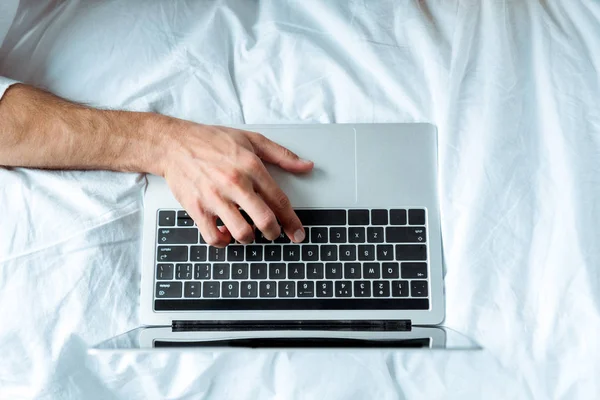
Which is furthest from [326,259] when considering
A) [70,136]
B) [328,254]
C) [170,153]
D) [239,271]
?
[70,136]

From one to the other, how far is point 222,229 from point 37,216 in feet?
0.77

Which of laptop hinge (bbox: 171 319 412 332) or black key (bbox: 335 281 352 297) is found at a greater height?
black key (bbox: 335 281 352 297)

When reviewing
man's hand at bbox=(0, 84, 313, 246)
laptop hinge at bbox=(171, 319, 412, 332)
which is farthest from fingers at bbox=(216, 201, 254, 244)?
laptop hinge at bbox=(171, 319, 412, 332)

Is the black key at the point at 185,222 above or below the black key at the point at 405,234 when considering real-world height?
above

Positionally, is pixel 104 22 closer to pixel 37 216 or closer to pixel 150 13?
pixel 150 13

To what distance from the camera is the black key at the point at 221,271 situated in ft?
2.31

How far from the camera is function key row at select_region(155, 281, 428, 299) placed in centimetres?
69

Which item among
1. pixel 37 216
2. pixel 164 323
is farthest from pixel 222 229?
pixel 37 216

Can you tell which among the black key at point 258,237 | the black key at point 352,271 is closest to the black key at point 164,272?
the black key at point 258,237

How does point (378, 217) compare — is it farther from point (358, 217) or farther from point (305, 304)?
point (305, 304)

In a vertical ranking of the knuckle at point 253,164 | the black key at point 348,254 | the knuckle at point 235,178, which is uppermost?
the knuckle at point 253,164

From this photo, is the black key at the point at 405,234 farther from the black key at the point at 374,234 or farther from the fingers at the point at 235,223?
the fingers at the point at 235,223

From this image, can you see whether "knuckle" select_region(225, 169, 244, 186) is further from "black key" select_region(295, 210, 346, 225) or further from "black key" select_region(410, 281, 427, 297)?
"black key" select_region(410, 281, 427, 297)

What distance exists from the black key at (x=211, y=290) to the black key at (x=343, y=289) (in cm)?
14
